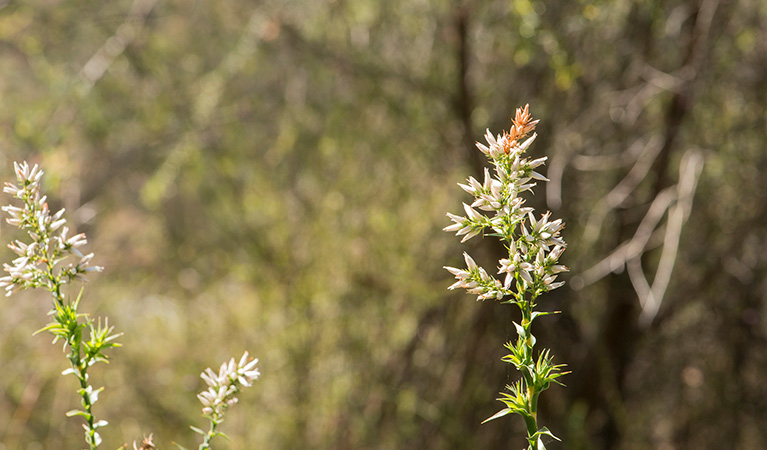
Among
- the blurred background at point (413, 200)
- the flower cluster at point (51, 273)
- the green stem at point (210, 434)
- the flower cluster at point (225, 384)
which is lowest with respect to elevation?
the green stem at point (210, 434)

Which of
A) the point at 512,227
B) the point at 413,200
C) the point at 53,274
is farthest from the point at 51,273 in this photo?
the point at 413,200

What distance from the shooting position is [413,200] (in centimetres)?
461

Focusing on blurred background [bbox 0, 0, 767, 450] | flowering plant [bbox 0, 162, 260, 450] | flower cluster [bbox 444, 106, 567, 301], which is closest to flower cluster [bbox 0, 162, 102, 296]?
flowering plant [bbox 0, 162, 260, 450]

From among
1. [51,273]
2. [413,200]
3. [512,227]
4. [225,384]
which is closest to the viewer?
[512,227]

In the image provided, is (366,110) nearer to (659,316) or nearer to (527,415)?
(659,316)

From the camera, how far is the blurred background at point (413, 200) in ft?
12.6

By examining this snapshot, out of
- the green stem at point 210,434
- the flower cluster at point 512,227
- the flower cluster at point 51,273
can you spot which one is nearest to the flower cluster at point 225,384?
the green stem at point 210,434

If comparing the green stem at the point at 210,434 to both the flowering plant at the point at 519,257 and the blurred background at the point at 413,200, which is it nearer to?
the flowering plant at the point at 519,257

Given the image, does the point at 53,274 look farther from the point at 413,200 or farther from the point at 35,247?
the point at 413,200

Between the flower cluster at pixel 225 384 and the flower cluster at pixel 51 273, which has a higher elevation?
the flower cluster at pixel 51 273

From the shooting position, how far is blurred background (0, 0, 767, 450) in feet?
12.6

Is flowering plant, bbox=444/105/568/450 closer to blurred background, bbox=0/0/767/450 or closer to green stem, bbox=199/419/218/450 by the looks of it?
green stem, bbox=199/419/218/450

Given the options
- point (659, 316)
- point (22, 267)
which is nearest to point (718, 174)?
point (659, 316)

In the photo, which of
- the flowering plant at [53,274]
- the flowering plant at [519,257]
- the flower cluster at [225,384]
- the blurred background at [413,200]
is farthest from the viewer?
the blurred background at [413,200]
